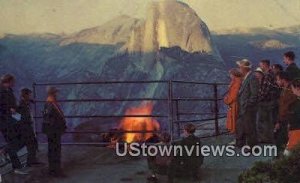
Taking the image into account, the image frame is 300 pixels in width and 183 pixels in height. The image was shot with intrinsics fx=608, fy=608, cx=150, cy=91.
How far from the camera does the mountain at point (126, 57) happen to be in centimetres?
832

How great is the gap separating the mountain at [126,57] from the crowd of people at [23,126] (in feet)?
4.02

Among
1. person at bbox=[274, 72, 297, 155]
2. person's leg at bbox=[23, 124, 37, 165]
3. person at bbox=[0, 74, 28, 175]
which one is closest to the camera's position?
person at bbox=[274, 72, 297, 155]

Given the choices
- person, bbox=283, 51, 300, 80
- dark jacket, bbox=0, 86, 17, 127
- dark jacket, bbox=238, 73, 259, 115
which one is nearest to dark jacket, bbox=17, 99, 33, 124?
dark jacket, bbox=0, 86, 17, 127

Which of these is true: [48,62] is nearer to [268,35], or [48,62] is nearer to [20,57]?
[20,57]

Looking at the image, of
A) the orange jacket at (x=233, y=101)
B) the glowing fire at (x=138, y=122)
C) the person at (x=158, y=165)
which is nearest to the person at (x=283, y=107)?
the orange jacket at (x=233, y=101)

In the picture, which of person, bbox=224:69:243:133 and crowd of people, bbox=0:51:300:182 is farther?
person, bbox=224:69:243:133

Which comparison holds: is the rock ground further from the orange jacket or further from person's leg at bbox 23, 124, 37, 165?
the orange jacket

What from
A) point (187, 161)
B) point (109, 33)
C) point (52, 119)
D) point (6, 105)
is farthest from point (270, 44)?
point (6, 105)

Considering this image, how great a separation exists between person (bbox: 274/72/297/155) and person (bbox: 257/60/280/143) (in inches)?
20.0

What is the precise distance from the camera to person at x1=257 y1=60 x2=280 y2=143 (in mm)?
7348

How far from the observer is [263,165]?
14.3ft

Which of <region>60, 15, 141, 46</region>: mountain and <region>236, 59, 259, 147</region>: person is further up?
<region>60, 15, 141, 46</region>: mountain

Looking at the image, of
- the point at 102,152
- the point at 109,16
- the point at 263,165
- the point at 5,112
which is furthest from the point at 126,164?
the point at 263,165

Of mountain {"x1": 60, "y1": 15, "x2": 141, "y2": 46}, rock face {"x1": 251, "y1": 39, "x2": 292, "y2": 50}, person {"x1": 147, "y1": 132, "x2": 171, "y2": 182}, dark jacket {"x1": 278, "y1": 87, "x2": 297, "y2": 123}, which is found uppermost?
mountain {"x1": 60, "y1": 15, "x2": 141, "y2": 46}
